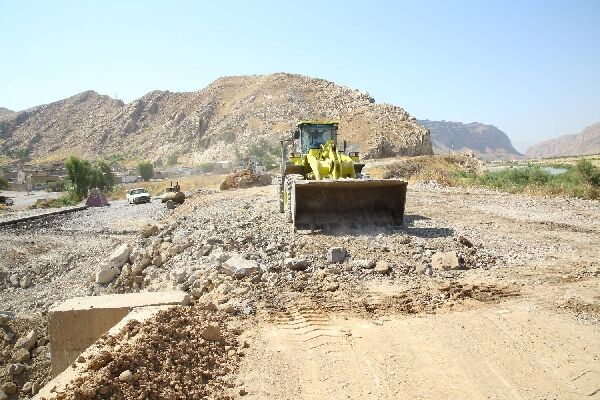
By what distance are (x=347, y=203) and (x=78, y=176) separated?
129 ft

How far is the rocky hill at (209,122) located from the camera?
2335 inches

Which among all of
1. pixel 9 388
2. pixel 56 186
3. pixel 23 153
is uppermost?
pixel 23 153

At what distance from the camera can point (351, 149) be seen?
12.7 meters

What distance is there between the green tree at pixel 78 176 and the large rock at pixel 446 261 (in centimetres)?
4118

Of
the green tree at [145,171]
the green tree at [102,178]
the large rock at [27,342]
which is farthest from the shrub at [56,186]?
the large rock at [27,342]

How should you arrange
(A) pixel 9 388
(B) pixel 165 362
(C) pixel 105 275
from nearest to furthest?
1. (B) pixel 165 362
2. (A) pixel 9 388
3. (C) pixel 105 275

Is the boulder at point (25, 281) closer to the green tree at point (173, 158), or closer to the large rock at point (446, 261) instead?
the large rock at point (446, 261)

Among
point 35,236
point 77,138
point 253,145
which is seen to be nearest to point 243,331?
point 35,236

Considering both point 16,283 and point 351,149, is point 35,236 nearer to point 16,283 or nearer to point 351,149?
point 16,283

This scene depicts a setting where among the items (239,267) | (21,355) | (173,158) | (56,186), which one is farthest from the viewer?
(173,158)

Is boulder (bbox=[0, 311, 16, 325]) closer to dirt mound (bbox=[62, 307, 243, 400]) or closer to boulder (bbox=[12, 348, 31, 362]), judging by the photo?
boulder (bbox=[12, 348, 31, 362])

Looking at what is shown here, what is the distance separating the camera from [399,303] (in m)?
→ 6.42

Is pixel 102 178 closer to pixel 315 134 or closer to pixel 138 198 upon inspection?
pixel 138 198

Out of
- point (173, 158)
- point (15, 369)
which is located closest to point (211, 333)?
point (15, 369)
